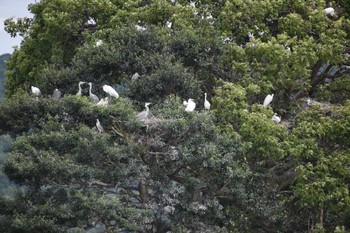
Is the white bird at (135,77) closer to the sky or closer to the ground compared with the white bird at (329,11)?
closer to the ground

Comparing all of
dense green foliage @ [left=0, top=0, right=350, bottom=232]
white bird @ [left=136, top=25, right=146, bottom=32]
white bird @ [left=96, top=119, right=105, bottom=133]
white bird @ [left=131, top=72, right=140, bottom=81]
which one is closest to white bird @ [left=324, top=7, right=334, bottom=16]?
dense green foliage @ [left=0, top=0, right=350, bottom=232]

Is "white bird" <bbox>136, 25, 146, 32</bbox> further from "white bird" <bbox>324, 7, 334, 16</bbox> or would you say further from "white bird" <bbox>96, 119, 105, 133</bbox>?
"white bird" <bbox>324, 7, 334, 16</bbox>

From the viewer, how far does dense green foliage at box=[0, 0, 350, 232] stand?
43.4 ft

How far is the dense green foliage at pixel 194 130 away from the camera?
1323 cm

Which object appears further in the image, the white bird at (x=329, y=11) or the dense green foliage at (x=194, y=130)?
the white bird at (x=329, y=11)

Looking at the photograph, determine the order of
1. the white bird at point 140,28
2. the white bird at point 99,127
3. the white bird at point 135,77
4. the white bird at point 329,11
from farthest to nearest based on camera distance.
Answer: the white bird at point 329,11 < the white bird at point 140,28 < the white bird at point 135,77 < the white bird at point 99,127

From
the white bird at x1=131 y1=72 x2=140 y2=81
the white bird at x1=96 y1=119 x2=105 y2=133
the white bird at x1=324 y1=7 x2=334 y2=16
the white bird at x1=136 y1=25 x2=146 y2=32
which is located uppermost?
the white bird at x1=324 y1=7 x2=334 y2=16

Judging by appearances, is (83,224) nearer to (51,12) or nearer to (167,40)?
(167,40)

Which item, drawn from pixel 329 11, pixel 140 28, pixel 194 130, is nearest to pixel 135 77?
pixel 140 28

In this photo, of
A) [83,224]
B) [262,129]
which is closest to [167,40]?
[262,129]

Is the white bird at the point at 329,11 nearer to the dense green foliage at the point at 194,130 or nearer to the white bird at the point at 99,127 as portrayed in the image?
the dense green foliage at the point at 194,130

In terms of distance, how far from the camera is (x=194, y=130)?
1365 cm

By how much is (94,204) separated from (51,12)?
292 inches

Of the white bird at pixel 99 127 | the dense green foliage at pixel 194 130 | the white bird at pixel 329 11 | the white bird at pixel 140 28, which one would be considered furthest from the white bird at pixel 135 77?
the white bird at pixel 329 11
